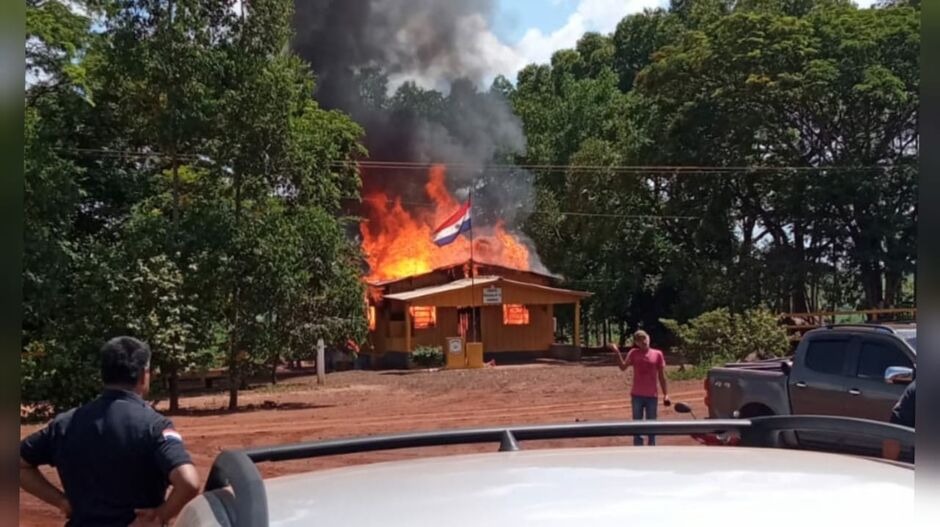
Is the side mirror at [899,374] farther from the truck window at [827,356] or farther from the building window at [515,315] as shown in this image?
the building window at [515,315]

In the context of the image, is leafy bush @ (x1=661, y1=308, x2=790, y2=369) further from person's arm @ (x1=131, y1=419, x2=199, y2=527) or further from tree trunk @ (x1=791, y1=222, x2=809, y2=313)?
person's arm @ (x1=131, y1=419, x2=199, y2=527)

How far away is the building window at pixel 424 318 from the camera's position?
3909 centimetres

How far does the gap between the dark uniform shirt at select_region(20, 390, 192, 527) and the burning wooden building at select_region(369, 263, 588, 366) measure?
3344cm

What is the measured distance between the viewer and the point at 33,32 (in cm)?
1705

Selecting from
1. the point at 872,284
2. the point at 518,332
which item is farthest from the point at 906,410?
the point at 518,332

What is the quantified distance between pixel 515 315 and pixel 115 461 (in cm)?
3752

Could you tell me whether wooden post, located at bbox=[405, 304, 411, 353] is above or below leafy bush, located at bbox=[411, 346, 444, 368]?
above

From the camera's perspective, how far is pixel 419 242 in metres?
45.5

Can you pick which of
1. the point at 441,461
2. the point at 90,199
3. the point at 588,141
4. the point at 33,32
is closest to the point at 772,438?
the point at 441,461

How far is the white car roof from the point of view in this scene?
5.37 ft

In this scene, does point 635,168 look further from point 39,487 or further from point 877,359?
point 39,487

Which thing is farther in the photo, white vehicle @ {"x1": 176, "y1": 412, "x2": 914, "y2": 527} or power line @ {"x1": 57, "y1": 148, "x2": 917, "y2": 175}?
power line @ {"x1": 57, "y1": 148, "x2": 917, "y2": 175}

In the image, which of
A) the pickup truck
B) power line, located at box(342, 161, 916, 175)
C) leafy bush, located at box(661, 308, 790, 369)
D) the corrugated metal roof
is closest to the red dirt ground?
the pickup truck

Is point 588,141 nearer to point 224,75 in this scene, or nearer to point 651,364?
point 224,75
